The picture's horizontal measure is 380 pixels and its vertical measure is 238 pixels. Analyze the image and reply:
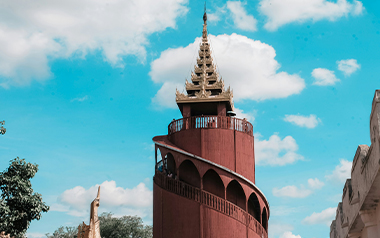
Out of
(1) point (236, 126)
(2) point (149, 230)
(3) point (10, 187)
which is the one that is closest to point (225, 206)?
(1) point (236, 126)

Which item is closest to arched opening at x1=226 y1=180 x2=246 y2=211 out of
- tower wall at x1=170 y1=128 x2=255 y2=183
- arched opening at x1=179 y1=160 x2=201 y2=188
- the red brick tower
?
the red brick tower

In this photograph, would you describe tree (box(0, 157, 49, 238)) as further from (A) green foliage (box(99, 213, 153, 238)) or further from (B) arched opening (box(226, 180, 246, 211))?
(A) green foliage (box(99, 213, 153, 238))

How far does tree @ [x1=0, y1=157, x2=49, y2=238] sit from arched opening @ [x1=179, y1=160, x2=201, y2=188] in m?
7.29

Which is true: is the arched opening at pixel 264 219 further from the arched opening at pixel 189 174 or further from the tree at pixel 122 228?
the tree at pixel 122 228

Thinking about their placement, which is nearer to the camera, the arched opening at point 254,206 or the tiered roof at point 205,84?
the arched opening at point 254,206

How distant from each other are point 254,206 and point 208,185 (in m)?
3.03

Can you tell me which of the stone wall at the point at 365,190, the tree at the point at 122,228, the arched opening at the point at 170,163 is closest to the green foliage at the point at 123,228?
the tree at the point at 122,228

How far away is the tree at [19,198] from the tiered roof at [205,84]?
1018cm

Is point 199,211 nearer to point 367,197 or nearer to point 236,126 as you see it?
point 236,126

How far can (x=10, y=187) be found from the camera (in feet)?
70.1

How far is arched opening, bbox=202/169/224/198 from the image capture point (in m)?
25.2

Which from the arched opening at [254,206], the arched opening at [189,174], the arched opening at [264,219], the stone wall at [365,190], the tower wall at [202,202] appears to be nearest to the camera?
the stone wall at [365,190]

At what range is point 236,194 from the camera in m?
25.6

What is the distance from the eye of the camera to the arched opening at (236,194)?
25.5 metres
